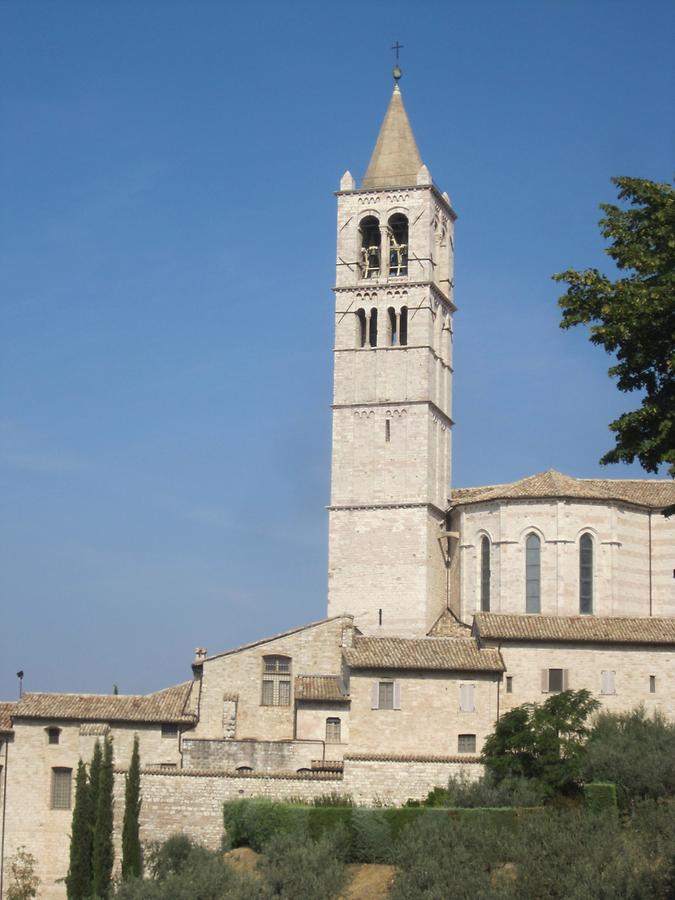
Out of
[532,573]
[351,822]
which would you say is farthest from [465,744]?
[532,573]

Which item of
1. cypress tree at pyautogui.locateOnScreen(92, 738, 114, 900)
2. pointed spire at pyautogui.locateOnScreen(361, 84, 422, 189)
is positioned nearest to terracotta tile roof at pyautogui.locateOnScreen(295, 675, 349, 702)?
cypress tree at pyautogui.locateOnScreen(92, 738, 114, 900)

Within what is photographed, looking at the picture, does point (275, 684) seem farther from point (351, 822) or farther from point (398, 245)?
point (398, 245)

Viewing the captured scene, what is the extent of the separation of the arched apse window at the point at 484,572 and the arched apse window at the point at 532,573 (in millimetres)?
1930

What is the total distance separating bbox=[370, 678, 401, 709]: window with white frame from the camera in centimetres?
5400

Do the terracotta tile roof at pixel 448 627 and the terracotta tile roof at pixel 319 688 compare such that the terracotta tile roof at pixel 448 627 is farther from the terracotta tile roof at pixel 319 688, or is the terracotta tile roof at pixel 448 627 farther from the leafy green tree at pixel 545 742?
the leafy green tree at pixel 545 742

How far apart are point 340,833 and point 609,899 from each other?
11.3 meters

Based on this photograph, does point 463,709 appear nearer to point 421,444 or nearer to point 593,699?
point 593,699

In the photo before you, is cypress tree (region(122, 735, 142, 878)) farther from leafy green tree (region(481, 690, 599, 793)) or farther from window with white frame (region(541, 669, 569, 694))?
window with white frame (region(541, 669, 569, 694))

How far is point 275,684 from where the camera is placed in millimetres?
58812

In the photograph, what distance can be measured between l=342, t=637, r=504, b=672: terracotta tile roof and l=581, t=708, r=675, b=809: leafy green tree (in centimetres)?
496

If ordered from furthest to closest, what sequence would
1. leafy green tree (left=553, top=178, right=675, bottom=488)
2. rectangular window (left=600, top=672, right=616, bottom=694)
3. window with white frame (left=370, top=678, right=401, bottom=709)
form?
rectangular window (left=600, top=672, right=616, bottom=694), window with white frame (left=370, top=678, right=401, bottom=709), leafy green tree (left=553, top=178, right=675, bottom=488)

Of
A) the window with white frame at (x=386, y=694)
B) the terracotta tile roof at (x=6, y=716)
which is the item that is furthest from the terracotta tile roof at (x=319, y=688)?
the terracotta tile roof at (x=6, y=716)

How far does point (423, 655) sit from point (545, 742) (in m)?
6.64

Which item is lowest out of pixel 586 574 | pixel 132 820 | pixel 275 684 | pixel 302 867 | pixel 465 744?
pixel 302 867
